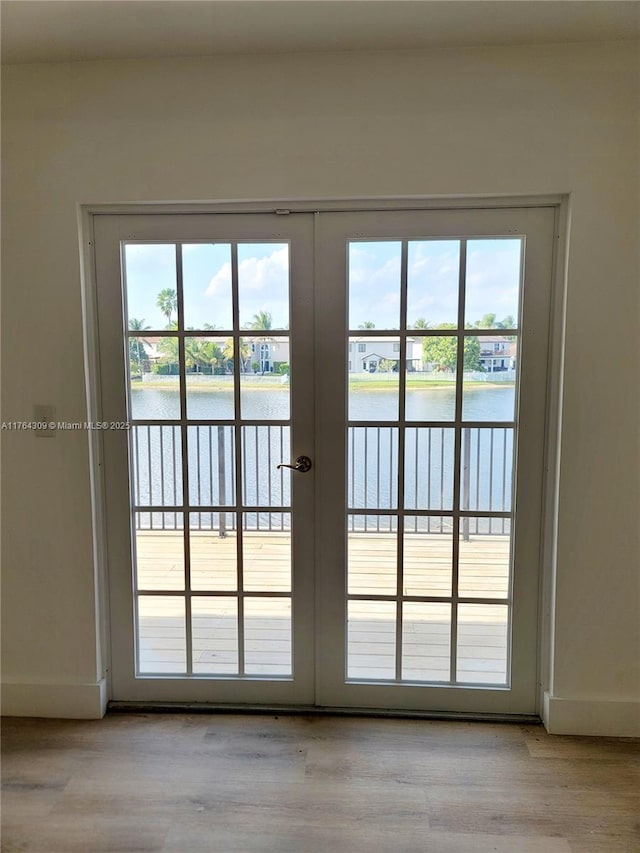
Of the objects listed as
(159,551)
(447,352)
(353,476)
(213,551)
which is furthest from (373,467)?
(159,551)

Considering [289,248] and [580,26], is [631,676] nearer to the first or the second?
[289,248]

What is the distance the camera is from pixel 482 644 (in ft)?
6.70

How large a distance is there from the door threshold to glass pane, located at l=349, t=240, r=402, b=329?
62.4 inches

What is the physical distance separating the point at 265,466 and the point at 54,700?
1323 millimetres

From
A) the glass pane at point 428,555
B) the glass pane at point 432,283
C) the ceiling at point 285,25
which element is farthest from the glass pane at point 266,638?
the ceiling at point 285,25

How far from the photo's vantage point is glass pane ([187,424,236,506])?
6.61 ft

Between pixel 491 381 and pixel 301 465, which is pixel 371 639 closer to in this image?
pixel 301 465

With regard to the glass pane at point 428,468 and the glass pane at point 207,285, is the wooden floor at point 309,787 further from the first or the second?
the glass pane at point 207,285

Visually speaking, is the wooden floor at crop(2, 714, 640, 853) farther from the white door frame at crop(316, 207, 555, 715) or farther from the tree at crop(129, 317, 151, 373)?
the tree at crop(129, 317, 151, 373)

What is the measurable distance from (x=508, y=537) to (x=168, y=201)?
189 cm

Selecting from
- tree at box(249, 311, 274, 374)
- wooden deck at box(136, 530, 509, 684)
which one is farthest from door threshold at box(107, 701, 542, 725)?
tree at box(249, 311, 274, 374)

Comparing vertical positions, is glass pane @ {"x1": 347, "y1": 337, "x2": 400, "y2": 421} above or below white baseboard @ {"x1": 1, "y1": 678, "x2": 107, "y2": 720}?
above

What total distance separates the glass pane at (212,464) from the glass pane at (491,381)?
0.97 m

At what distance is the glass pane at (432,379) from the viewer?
192 centimetres
